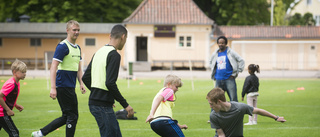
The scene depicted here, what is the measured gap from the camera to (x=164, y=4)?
40531 millimetres

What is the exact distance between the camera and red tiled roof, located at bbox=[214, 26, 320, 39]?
39312 millimetres

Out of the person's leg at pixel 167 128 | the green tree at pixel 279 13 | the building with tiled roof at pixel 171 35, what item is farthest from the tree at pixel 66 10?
the person's leg at pixel 167 128

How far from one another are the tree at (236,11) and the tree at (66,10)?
9121 mm

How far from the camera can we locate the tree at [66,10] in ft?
154

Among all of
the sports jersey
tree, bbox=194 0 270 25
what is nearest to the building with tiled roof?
tree, bbox=194 0 270 25

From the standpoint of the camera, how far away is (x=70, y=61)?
7605 millimetres

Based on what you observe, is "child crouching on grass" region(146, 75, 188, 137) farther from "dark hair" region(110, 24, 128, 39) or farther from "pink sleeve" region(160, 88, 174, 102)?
"dark hair" region(110, 24, 128, 39)

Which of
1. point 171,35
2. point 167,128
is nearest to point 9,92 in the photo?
point 167,128

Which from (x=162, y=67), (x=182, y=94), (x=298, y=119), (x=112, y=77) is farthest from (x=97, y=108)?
(x=162, y=67)

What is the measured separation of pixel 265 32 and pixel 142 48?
11.2 m

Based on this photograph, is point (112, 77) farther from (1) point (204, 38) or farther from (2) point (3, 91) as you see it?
(1) point (204, 38)

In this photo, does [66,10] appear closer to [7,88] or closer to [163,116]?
[7,88]

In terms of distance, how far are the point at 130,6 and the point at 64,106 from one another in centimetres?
4447

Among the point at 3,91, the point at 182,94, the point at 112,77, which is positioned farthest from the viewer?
the point at 182,94
